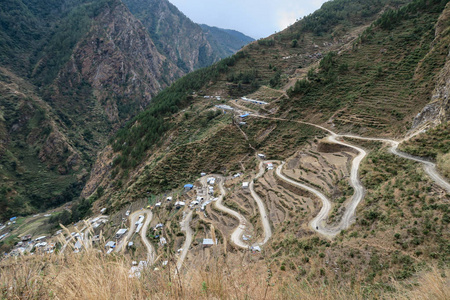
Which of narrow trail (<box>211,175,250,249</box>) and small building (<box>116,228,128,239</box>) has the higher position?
narrow trail (<box>211,175,250,249</box>)

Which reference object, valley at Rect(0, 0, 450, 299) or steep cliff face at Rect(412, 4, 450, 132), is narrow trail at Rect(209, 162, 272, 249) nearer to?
valley at Rect(0, 0, 450, 299)

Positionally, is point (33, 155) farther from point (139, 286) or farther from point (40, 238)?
point (139, 286)

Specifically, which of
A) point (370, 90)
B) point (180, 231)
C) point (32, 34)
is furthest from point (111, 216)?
point (32, 34)

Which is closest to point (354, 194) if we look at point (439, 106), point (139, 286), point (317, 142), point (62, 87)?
point (317, 142)

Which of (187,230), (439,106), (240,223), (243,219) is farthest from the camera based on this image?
(187,230)

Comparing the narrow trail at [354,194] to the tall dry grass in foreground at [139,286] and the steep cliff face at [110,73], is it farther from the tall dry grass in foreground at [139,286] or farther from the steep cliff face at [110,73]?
the steep cliff face at [110,73]

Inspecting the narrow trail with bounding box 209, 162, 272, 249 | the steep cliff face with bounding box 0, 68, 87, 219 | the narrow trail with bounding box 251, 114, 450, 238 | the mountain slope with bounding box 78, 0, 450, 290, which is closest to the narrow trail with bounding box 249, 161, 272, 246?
the narrow trail with bounding box 209, 162, 272, 249

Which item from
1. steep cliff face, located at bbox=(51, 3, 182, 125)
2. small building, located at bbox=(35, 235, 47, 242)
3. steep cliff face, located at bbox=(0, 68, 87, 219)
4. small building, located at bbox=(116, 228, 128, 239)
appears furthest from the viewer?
steep cliff face, located at bbox=(51, 3, 182, 125)

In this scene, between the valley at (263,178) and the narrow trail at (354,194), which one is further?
A: the narrow trail at (354,194)

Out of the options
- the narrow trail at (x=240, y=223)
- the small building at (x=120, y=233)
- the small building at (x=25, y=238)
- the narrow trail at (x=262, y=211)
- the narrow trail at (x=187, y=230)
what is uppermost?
the narrow trail at (x=262, y=211)

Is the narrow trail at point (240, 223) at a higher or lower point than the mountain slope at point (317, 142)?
lower

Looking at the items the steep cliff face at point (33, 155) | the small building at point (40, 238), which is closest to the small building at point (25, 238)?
the small building at point (40, 238)

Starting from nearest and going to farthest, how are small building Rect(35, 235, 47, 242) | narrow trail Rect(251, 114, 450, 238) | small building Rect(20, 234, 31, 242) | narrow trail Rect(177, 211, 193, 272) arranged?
narrow trail Rect(251, 114, 450, 238) < narrow trail Rect(177, 211, 193, 272) < small building Rect(35, 235, 47, 242) < small building Rect(20, 234, 31, 242)

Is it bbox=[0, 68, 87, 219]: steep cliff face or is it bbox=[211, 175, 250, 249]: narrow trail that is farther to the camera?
bbox=[0, 68, 87, 219]: steep cliff face
